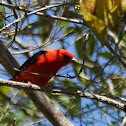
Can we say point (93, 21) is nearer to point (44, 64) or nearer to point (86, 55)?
point (86, 55)

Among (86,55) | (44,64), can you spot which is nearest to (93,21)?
(86,55)

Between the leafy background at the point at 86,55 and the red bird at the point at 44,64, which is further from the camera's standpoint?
the red bird at the point at 44,64

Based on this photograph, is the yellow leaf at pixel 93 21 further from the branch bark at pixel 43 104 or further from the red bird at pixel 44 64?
the red bird at pixel 44 64

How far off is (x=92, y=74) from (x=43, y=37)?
2904mm

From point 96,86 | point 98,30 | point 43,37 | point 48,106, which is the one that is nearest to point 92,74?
point 96,86

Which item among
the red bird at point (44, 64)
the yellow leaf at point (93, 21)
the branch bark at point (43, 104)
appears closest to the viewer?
the yellow leaf at point (93, 21)

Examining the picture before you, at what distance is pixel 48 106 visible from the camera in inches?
138

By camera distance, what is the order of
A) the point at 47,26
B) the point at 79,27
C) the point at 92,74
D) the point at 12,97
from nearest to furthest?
1. the point at 92,74
2. the point at 79,27
3. the point at 12,97
4. the point at 47,26

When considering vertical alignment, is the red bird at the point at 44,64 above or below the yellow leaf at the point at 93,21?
below

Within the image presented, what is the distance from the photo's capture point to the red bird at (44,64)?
13.2 ft

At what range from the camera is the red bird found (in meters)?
4.02

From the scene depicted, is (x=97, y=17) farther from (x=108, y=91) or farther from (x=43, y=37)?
(x=43, y=37)

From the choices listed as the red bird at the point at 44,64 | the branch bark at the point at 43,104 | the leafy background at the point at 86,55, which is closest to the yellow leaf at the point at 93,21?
the leafy background at the point at 86,55

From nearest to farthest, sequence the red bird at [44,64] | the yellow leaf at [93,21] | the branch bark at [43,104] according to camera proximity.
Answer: the yellow leaf at [93,21]
the branch bark at [43,104]
the red bird at [44,64]
